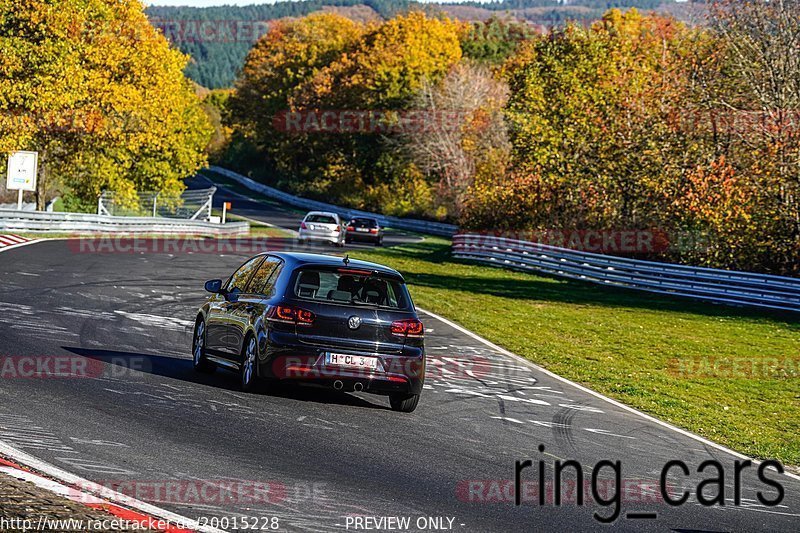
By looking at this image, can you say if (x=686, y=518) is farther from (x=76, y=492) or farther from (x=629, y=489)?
(x=76, y=492)

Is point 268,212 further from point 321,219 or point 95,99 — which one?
point 95,99

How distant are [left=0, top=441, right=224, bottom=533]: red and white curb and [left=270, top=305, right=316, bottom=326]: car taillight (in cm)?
378

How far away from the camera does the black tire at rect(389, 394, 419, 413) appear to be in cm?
1119

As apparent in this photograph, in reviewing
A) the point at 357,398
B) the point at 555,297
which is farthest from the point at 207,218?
the point at 357,398

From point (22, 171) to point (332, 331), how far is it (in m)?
29.8

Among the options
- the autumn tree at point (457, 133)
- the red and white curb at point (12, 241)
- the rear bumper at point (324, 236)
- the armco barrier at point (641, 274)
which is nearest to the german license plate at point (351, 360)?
the armco barrier at point (641, 274)

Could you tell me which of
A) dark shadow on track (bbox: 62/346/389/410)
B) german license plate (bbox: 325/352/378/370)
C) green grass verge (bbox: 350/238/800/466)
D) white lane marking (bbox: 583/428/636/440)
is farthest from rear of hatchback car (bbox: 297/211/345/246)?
german license plate (bbox: 325/352/378/370)

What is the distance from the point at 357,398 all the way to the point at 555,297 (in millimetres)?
18079

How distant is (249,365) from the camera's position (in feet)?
36.9

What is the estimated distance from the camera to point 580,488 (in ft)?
27.3

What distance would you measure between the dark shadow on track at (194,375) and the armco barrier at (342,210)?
50.1 m

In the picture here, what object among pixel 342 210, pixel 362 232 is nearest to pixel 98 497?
pixel 362 232

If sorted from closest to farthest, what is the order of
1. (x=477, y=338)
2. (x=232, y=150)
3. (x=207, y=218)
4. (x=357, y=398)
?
(x=357, y=398)
(x=477, y=338)
(x=207, y=218)
(x=232, y=150)

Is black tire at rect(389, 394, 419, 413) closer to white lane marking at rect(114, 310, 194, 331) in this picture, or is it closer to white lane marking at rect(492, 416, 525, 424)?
white lane marking at rect(492, 416, 525, 424)
